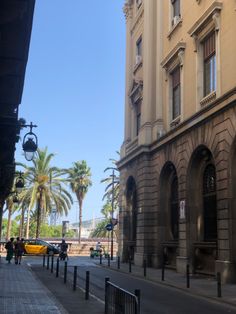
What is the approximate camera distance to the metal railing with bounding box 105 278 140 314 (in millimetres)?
6875

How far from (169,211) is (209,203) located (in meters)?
5.68

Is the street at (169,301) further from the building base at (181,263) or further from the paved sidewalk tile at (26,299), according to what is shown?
the building base at (181,263)

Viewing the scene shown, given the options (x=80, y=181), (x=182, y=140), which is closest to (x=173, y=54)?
(x=182, y=140)

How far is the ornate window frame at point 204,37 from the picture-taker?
2245cm

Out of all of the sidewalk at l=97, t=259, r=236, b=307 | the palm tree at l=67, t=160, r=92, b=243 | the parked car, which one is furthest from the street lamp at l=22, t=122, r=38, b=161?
the palm tree at l=67, t=160, r=92, b=243

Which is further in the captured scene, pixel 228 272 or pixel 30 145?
pixel 228 272

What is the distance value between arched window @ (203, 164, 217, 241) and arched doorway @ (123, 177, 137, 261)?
36.1 feet

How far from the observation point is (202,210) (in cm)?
2414

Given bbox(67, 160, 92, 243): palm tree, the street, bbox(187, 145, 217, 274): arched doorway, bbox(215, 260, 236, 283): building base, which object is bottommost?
the street

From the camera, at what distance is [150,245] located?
98.0 ft

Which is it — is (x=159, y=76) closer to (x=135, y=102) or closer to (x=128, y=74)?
(x=135, y=102)

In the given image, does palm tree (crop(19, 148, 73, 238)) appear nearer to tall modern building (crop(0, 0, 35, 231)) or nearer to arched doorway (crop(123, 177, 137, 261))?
arched doorway (crop(123, 177, 137, 261))

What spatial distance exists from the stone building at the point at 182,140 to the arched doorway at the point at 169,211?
0.06 meters

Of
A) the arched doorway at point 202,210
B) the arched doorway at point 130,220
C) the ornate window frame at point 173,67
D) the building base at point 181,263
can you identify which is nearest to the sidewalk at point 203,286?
the building base at point 181,263
